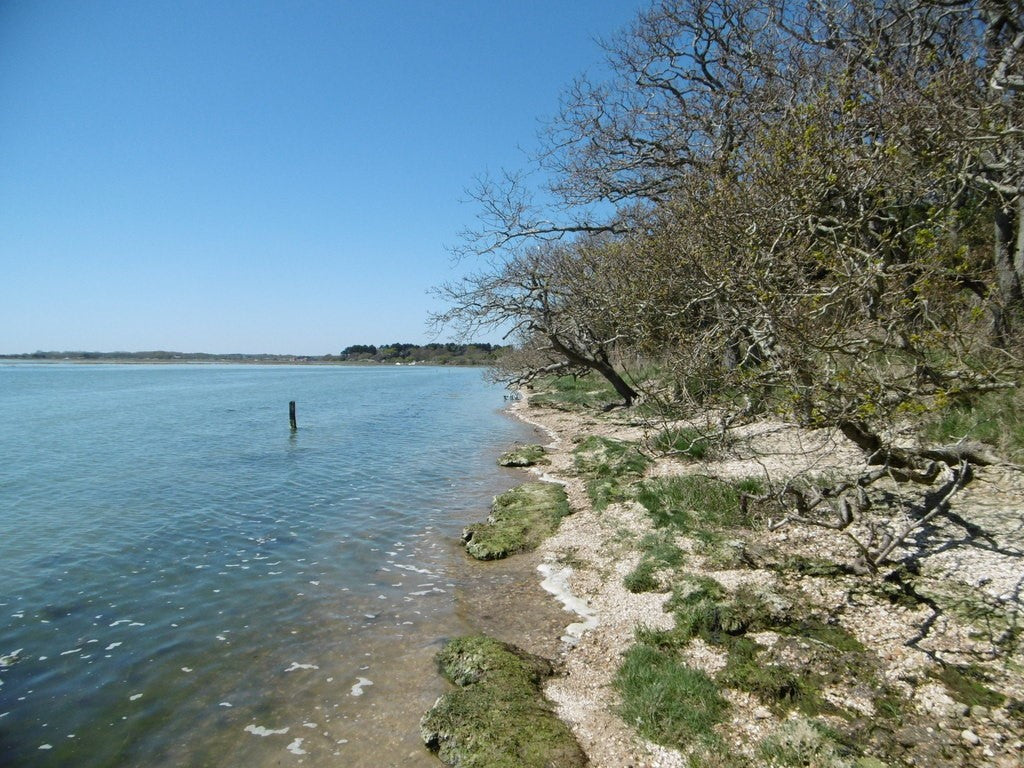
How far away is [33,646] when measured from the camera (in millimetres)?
7352

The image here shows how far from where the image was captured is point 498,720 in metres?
5.24

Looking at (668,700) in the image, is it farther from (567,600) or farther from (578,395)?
(578,395)

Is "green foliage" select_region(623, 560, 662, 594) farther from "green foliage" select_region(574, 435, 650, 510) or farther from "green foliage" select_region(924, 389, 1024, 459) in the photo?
"green foliage" select_region(924, 389, 1024, 459)

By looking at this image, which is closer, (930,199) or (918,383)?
(918,383)

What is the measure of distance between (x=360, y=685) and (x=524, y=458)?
42.2 feet

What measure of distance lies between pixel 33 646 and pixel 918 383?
11055mm

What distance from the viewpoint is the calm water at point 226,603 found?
5621 mm

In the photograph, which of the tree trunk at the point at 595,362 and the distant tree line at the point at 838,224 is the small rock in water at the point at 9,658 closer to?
the distant tree line at the point at 838,224

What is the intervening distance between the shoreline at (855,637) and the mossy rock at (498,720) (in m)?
0.22

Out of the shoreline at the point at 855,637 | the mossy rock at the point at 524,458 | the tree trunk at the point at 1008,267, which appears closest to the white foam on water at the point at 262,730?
the shoreline at the point at 855,637

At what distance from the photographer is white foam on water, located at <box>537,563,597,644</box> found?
713cm

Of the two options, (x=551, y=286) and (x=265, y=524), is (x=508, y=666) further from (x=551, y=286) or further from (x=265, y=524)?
(x=551, y=286)

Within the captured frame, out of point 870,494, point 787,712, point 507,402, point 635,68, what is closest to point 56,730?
point 787,712

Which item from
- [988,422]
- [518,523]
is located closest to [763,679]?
[988,422]
